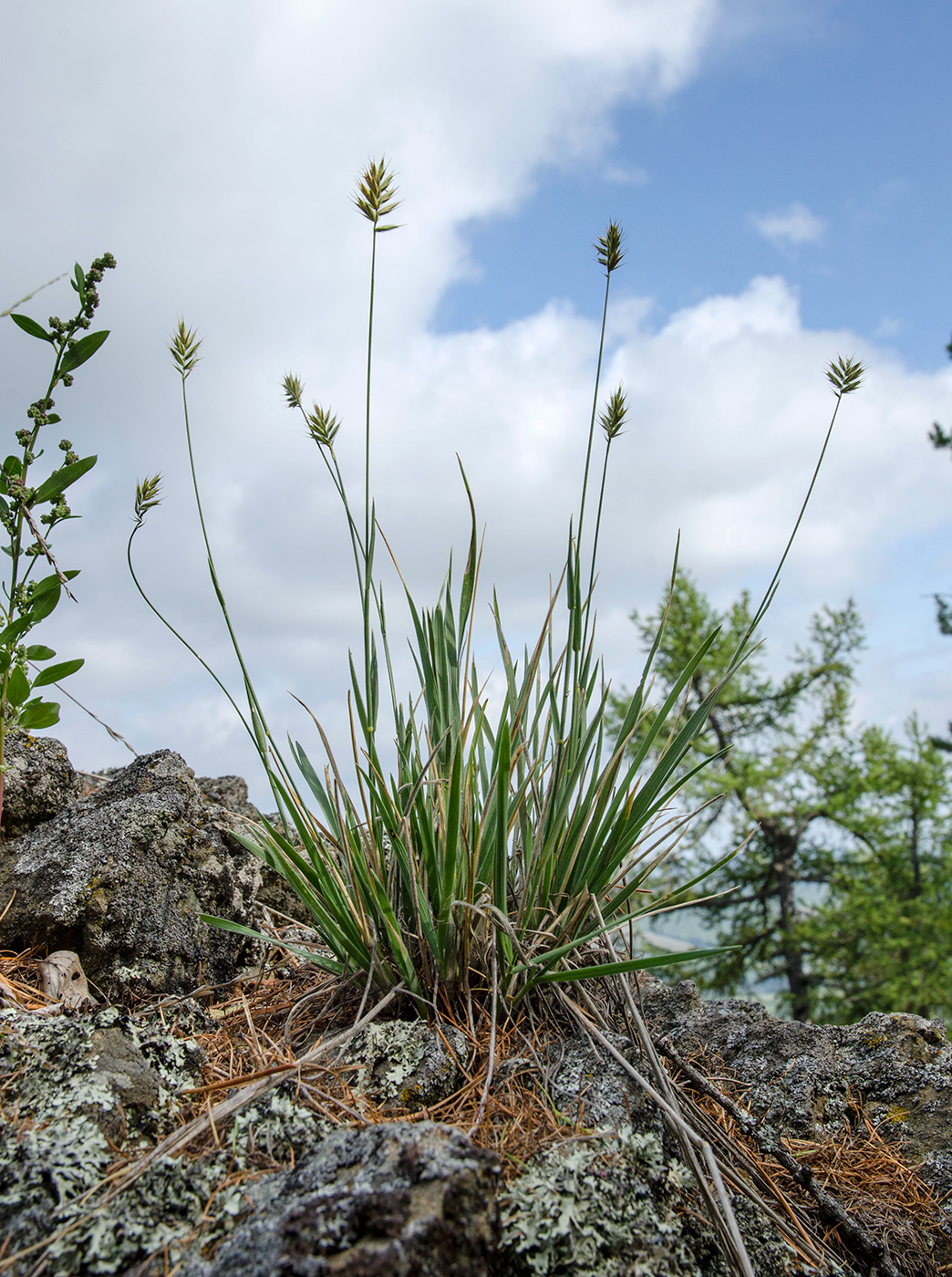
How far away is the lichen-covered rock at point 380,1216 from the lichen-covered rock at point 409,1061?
37 centimetres

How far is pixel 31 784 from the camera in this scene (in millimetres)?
2314

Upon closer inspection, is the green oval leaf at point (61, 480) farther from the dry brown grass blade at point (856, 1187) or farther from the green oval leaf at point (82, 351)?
the dry brown grass blade at point (856, 1187)

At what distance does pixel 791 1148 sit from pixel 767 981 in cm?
1438

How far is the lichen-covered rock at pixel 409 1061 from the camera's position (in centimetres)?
151

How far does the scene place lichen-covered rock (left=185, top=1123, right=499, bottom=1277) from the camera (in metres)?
0.98

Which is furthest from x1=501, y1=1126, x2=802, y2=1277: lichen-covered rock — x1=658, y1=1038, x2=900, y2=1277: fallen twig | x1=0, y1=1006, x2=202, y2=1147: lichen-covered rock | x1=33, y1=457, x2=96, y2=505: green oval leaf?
x1=33, y1=457, x2=96, y2=505: green oval leaf

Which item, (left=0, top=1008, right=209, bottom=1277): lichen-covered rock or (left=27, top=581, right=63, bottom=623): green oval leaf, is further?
(left=27, top=581, right=63, bottom=623): green oval leaf

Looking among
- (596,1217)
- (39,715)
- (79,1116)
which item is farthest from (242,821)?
(596,1217)

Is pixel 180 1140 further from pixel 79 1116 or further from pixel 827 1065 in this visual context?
pixel 827 1065

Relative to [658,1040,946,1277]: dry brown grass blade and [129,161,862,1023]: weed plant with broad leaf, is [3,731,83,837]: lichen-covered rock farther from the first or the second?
[658,1040,946,1277]: dry brown grass blade

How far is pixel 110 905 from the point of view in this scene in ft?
6.47

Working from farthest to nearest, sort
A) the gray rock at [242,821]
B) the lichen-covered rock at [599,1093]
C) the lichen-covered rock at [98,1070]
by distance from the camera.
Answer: the gray rock at [242,821] → the lichen-covered rock at [599,1093] → the lichen-covered rock at [98,1070]

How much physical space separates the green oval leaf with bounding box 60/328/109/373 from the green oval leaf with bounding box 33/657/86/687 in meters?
0.65

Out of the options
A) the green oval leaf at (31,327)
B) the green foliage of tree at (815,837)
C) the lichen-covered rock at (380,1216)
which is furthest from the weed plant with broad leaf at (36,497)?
the green foliage of tree at (815,837)
